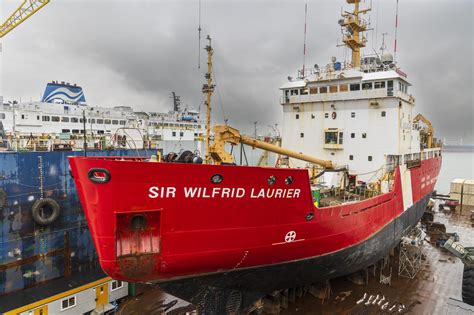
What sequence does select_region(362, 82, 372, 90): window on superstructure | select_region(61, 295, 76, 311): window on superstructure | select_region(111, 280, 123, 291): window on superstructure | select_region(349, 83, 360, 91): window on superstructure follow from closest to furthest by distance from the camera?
select_region(61, 295, 76, 311): window on superstructure < select_region(111, 280, 123, 291): window on superstructure < select_region(362, 82, 372, 90): window on superstructure < select_region(349, 83, 360, 91): window on superstructure

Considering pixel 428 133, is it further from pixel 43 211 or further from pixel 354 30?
pixel 43 211

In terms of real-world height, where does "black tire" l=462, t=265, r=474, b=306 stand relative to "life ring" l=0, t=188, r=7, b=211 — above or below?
below

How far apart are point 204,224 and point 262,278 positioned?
297cm

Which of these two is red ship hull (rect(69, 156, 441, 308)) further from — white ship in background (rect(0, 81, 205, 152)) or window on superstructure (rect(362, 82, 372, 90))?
white ship in background (rect(0, 81, 205, 152))

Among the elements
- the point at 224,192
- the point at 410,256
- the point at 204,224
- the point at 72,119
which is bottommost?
the point at 410,256

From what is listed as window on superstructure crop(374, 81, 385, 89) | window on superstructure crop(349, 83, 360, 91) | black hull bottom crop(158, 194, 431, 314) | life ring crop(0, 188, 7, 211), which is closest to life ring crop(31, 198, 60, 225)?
life ring crop(0, 188, 7, 211)

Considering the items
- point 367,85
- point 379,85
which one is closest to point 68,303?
point 367,85

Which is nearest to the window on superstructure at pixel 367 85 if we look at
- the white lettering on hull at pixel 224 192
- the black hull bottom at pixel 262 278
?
the black hull bottom at pixel 262 278

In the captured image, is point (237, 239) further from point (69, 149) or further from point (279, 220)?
point (69, 149)

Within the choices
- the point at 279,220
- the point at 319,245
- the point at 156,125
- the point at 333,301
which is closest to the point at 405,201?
the point at 333,301

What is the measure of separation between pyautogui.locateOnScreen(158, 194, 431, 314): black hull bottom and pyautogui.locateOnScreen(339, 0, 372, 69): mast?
11252mm

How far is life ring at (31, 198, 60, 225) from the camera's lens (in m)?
10.5

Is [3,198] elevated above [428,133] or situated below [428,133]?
below

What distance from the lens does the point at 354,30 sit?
58.1 feet
